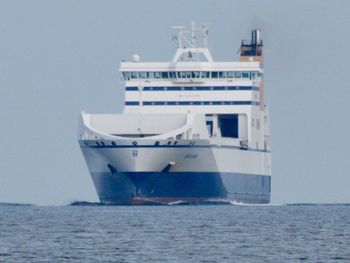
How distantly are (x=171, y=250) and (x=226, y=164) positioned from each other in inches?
1952

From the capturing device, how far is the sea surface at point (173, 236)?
6456 cm

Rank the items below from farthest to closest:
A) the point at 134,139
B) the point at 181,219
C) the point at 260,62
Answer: the point at 260,62, the point at 134,139, the point at 181,219

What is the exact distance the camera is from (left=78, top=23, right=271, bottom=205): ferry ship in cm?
11056

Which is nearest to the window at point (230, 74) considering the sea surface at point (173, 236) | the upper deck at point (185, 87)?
the upper deck at point (185, 87)

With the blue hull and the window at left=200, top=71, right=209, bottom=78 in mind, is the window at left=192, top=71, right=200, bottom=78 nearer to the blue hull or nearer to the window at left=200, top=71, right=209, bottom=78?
the window at left=200, top=71, right=209, bottom=78

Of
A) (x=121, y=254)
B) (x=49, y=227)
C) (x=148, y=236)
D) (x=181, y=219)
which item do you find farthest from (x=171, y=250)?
(x=181, y=219)

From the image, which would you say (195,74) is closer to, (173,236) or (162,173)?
(162,173)

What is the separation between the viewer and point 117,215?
313 feet

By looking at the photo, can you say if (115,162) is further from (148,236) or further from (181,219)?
(148,236)

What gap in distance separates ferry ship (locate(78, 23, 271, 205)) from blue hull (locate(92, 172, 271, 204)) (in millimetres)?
57

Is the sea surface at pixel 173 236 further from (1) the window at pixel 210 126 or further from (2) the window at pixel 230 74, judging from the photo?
(2) the window at pixel 230 74

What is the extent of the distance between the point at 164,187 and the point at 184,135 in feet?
10.6

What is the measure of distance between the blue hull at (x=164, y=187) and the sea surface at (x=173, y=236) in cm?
731

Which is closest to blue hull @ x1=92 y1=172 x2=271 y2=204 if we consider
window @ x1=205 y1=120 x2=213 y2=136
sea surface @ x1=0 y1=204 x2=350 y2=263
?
window @ x1=205 y1=120 x2=213 y2=136
